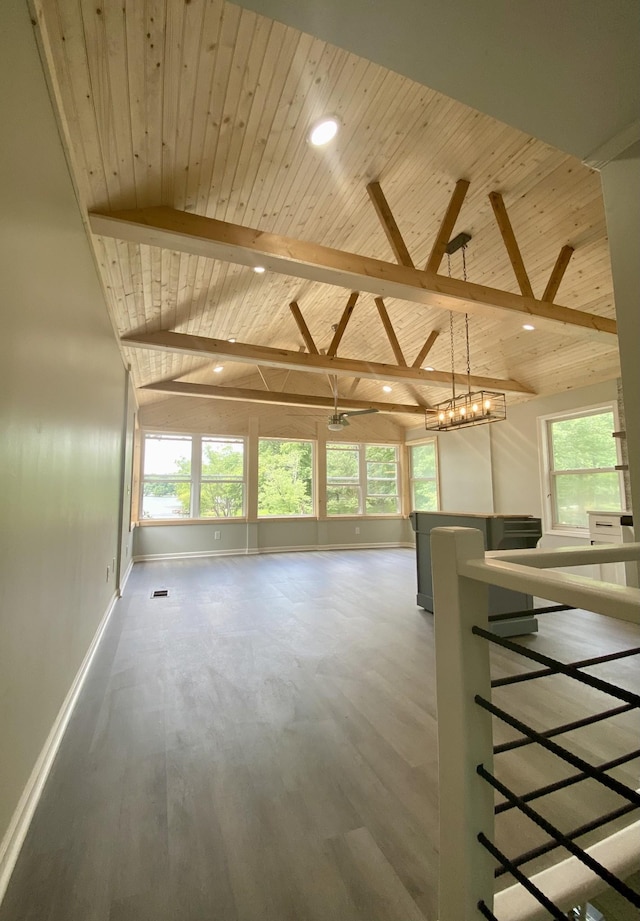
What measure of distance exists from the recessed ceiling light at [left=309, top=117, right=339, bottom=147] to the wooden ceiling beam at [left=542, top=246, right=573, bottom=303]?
2412mm

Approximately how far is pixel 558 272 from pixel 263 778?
4.52 meters

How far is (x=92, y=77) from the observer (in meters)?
1.69

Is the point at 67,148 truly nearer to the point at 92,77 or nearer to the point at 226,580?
the point at 92,77

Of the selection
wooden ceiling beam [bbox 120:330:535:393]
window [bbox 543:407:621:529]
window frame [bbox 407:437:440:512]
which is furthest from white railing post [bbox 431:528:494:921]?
window frame [bbox 407:437:440:512]

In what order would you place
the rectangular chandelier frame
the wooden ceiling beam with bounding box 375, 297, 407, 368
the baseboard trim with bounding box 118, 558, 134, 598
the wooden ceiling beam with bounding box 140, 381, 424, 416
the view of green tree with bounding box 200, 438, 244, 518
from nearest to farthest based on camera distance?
1. the rectangular chandelier frame
2. the baseboard trim with bounding box 118, 558, 134, 598
3. the wooden ceiling beam with bounding box 375, 297, 407, 368
4. the wooden ceiling beam with bounding box 140, 381, 424, 416
5. the view of green tree with bounding box 200, 438, 244, 518

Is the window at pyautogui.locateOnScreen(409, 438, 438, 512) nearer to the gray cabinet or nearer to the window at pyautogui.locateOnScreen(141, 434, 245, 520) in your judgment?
the window at pyautogui.locateOnScreen(141, 434, 245, 520)

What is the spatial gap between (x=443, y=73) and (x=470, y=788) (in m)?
→ 2.10

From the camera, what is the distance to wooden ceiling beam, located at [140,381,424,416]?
6.34 metres

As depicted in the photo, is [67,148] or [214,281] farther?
[214,281]

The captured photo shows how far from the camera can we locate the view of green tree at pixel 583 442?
5.40 m

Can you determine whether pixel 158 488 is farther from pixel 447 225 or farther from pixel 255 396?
pixel 447 225

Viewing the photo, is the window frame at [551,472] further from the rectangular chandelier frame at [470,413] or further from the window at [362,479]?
the window at [362,479]

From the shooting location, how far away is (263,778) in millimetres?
1692

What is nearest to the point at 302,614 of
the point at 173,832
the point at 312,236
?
the point at 173,832
